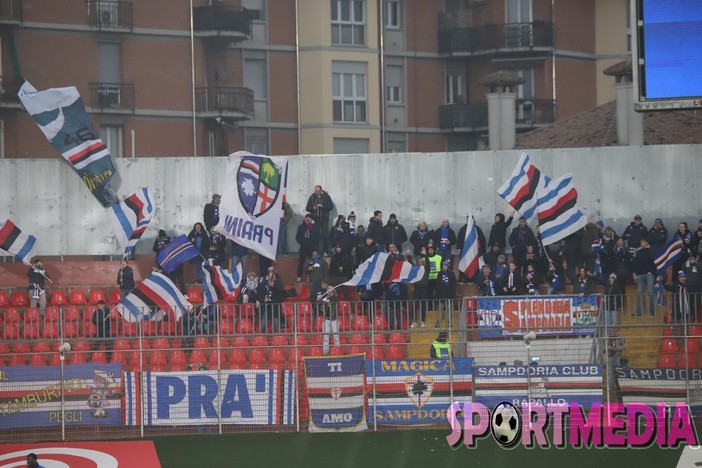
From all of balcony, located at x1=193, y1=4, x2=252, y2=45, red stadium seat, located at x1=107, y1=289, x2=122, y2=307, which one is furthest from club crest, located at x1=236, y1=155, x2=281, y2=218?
balcony, located at x1=193, y1=4, x2=252, y2=45

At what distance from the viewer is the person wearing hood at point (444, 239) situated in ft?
89.2

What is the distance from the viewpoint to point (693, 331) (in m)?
21.4

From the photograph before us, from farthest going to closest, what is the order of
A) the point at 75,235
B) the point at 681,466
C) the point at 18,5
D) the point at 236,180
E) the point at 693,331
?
the point at 18,5, the point at 75,235, the point at 236,180, the point at 693,331, the point at 681,466

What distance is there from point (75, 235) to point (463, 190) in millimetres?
9447

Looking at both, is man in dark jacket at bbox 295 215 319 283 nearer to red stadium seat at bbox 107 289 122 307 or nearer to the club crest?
the club crest

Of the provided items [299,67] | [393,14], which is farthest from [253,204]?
[393,14]

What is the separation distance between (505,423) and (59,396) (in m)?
7.82

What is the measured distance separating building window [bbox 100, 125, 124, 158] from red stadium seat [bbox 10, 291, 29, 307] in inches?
820

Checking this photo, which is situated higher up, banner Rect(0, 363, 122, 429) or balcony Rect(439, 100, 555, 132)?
balcony Rect(439, 100, 555, 132)

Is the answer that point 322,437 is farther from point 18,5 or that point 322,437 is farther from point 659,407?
point 18,5

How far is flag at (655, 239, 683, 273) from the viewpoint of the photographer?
25.8 meters

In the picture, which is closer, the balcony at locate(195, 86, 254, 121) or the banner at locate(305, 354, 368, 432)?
the banner at locate(305, 354, 368, 432)

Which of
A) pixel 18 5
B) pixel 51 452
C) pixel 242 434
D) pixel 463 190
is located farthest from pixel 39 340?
pixel 18 5

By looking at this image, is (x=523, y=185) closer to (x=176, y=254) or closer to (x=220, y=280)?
(x=220, y=280)
